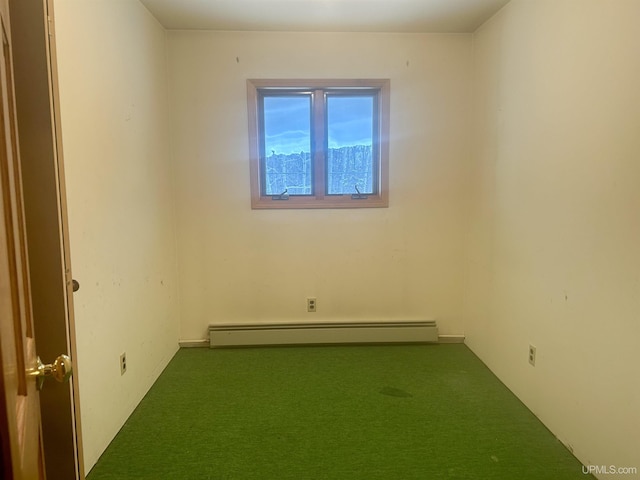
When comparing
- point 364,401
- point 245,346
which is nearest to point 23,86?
point 364,401

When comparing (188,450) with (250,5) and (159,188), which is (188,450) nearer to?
(159,188)

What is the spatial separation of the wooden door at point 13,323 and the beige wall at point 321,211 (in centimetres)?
240

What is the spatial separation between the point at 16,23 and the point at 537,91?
239 cm

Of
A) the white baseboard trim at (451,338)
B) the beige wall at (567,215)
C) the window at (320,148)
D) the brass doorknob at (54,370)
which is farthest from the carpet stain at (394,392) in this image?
the brass doorknob at (54,370)

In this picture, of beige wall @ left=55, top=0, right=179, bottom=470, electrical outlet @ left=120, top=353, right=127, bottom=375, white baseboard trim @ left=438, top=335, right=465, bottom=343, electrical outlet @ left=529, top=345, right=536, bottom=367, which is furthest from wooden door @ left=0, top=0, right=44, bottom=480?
white baseboard trim @ left=438, top=335, right=465, bottom=343

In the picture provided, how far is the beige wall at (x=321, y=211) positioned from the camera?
304 centimetres

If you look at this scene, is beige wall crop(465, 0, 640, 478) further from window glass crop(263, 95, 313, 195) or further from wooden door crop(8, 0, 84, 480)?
wooden door crop(8, 0, 84, 480)

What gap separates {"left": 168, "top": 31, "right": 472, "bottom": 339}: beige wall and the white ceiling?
0.10 m

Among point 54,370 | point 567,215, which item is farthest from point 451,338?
point 54,370

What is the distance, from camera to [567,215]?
6.44ft

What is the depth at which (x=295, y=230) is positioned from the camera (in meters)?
3.21

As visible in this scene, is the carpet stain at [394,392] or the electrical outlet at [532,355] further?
the carpet stain at [394,392]

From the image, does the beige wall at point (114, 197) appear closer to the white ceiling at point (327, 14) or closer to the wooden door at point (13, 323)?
the white ceiling at point (327, 14)

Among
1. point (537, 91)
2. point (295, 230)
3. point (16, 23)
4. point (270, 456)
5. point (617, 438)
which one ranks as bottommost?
point (270, 456)
